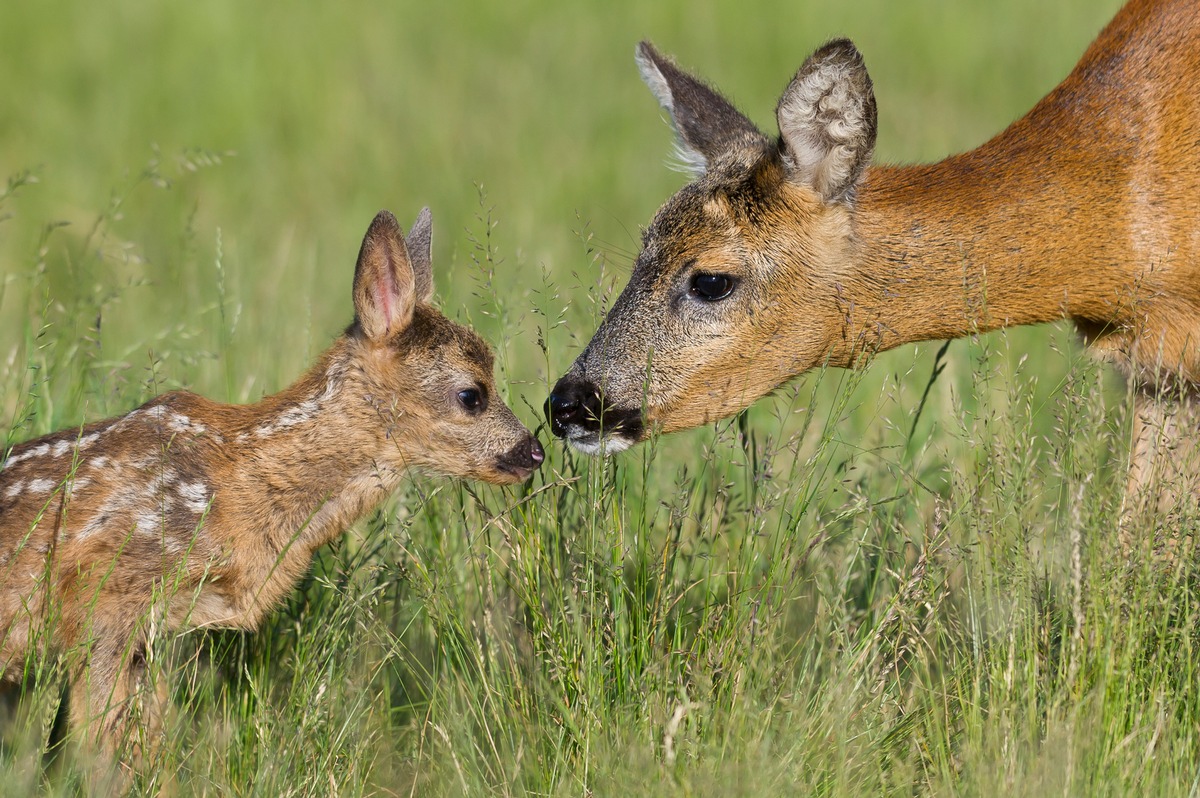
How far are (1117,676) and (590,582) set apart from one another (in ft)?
4.57

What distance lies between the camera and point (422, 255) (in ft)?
17.8

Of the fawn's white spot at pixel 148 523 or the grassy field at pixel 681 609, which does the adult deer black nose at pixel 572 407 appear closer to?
the grassy field at pixel 681 609

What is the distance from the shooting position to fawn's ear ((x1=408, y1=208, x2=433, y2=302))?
5355 millimetres

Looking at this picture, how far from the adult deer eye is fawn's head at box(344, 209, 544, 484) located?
2.40ft

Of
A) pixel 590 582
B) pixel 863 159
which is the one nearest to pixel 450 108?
pixel 863 159

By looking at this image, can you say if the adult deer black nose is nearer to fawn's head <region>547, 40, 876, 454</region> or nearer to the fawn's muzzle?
fawn's head <region>547, 40, 876, 454</region>

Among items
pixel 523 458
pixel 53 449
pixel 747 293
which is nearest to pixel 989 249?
pixel 747 293

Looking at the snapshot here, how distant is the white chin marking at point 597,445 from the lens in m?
4.73

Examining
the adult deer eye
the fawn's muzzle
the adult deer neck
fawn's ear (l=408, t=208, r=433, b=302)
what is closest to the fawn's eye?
the fawn's muzzle

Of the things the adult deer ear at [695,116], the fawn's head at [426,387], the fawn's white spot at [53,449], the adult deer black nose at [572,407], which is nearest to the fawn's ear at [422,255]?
the fawn's head at [426,387]

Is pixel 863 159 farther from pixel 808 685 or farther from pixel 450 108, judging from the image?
pixel 450 108

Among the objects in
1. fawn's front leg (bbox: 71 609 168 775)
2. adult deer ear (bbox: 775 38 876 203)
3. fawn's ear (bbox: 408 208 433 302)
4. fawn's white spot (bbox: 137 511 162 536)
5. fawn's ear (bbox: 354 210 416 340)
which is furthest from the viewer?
fawn's ear (bbox: 408 208 433 302)

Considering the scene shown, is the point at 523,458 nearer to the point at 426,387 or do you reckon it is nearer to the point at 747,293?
the point at 426,387

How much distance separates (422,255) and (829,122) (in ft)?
4.82
